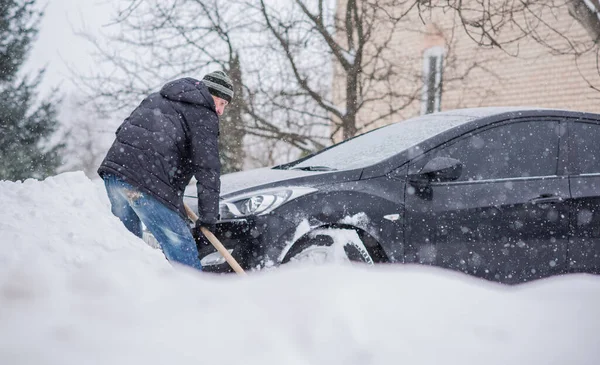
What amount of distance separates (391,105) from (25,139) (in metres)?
9.55

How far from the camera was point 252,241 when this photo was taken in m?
3.38

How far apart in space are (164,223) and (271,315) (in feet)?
6.44

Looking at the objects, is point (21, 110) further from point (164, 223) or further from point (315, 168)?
point (164, 223)

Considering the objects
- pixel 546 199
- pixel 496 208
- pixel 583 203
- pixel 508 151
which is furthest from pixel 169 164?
pixel 583 203

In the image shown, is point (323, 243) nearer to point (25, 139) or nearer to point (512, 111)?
point (512, 111)

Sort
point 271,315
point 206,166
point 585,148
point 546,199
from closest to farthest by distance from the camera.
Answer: point 271,315 → point 206,166 → point 546,199 → point 585,148

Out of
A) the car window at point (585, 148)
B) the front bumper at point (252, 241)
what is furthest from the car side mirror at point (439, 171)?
the car window at point (585, 148)

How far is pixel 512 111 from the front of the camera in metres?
4.26

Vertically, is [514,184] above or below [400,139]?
below

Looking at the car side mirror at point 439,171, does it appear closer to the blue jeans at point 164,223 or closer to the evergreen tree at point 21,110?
the blue jeans at point 164,223

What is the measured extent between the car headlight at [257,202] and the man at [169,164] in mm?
189

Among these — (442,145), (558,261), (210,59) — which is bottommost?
(558,261)

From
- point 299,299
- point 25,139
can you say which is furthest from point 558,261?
point 25,139

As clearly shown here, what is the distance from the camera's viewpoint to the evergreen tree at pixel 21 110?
43.7 feet
